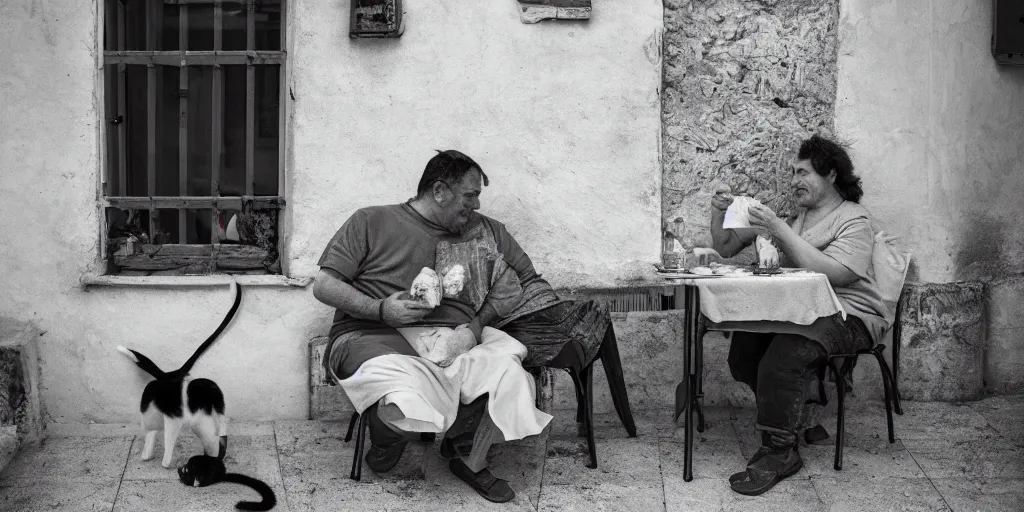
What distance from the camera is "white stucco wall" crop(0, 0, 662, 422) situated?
4934 millimetres

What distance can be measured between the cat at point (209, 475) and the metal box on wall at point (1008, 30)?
4132 mm

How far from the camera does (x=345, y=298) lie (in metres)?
4.46

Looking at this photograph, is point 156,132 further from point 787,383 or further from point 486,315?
point 787,383

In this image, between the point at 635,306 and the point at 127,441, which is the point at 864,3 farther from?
the point at 127,441

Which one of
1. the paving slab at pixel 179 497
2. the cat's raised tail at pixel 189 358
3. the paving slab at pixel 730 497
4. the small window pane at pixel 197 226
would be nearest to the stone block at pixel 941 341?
the paving slab at pixel 730 497

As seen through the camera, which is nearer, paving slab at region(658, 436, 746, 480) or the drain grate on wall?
paving slab at region(658, 436, 746, 480)

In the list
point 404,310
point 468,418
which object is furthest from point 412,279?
point 468,418

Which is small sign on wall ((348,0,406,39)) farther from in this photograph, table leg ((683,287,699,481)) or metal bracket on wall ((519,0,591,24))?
table leg ((683,287,699,481))

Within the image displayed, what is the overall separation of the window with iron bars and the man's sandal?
155cm

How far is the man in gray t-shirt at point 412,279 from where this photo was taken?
4.32 metres

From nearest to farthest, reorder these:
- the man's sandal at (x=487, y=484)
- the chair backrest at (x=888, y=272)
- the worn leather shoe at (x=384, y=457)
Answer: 1. the man's sandal at (x=487, y=484)
2. the worn leather shoe at (x=384, y=457)
3. the chair backrest at (x=888, y=272)

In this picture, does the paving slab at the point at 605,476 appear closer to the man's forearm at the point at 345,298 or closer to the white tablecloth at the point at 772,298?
the white tablecloth at the point at 772,298

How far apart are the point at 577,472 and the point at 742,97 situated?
6.89 ft

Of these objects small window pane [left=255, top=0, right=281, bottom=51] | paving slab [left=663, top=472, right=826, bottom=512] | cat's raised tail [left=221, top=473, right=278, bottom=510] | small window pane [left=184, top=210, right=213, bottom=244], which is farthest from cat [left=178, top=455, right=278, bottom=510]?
small window pane [left=255, top=0, right=281, bottom=51]
